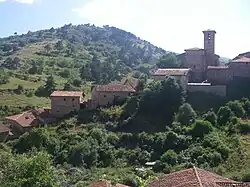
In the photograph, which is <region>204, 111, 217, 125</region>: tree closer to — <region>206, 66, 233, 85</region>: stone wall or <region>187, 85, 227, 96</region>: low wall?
<region>187, 85, 227, 96</region>: low wall

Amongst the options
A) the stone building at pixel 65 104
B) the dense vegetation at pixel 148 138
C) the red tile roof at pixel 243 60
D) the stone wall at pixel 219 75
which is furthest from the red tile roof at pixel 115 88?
the red tile roof at pixel 243 60

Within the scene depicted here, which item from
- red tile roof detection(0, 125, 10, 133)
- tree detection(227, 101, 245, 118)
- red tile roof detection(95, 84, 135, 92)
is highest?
red tile roof detection(95, 84, 135, 92)

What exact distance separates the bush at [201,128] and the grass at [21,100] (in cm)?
2637

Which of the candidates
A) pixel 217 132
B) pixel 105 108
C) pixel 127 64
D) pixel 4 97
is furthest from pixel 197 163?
pixel 127 64

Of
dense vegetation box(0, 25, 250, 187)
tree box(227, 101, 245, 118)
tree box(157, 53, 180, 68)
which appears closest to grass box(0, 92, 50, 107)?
dense vegetation box(0, 25, 250, 187)

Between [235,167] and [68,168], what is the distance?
13681mm

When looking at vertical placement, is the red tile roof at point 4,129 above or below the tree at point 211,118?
below

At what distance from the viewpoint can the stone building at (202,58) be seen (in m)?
54.3

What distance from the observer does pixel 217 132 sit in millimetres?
41688

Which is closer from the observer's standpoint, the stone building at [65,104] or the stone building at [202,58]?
the stone building at [65,104]

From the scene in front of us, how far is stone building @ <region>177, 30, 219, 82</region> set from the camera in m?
54.3

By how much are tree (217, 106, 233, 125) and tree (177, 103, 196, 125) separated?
2508 mm

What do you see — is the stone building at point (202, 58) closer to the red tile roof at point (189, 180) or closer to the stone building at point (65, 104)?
the stone building at point (65, 104)

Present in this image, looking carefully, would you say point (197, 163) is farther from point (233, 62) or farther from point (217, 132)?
point (233, 62)
